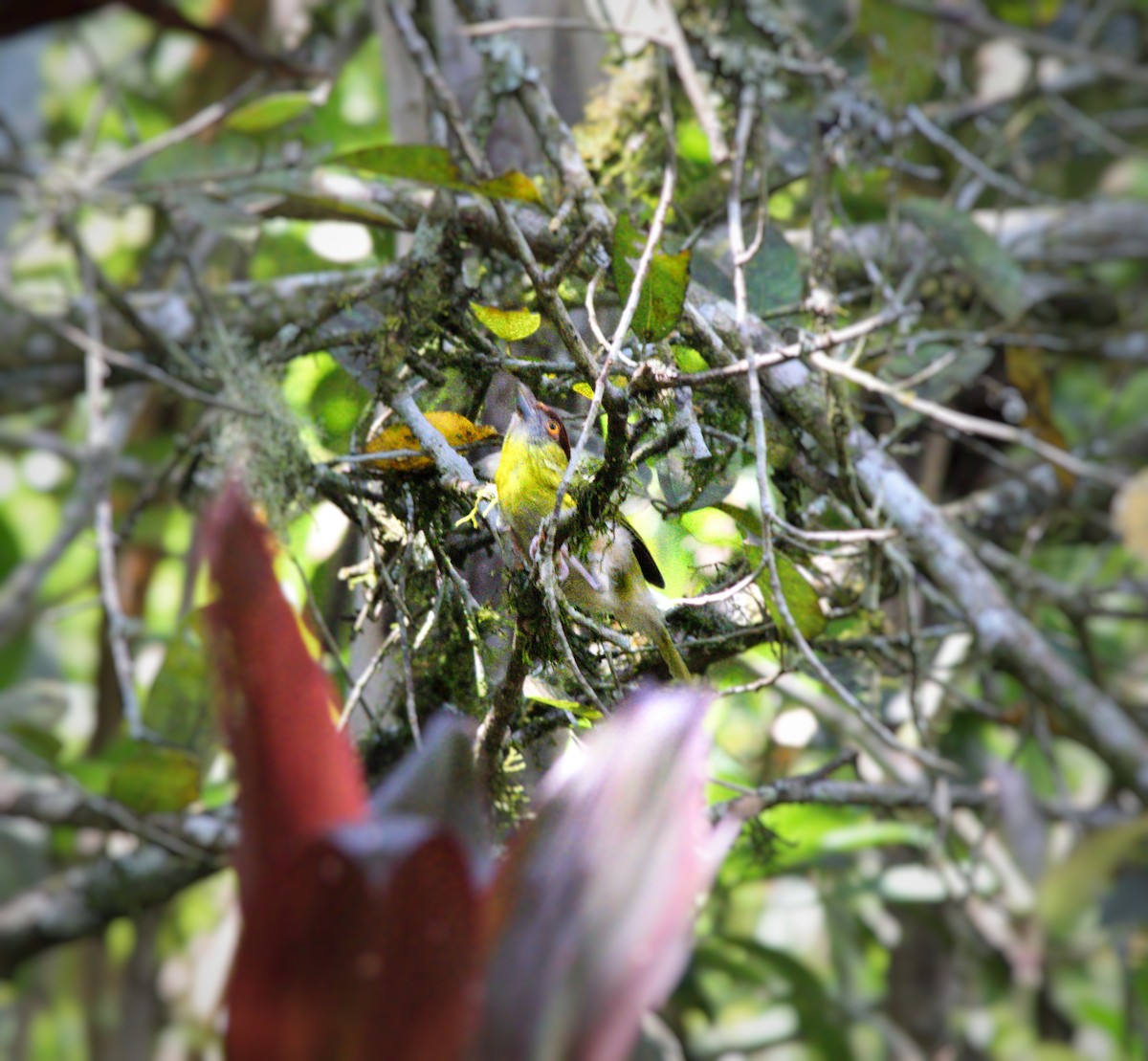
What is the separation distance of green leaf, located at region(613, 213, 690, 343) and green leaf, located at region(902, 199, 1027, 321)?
19.4 inches

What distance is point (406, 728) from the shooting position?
49 cm

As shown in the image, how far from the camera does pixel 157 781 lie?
0.91 m

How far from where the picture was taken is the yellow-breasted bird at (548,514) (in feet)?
1.35

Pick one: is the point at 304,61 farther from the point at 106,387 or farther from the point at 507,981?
the point at 507,981

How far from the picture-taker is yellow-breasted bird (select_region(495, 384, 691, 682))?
1.35 feet

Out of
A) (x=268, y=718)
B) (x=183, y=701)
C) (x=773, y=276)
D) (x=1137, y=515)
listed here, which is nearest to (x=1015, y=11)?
(x=1137, y=515)

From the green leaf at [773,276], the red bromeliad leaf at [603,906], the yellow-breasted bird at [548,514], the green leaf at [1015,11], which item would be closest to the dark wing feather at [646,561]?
the yellow-breasted bird at [548,514]

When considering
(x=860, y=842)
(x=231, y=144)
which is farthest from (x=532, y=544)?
(x=231, y=144)

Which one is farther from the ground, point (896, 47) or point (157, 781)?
point (896, 47)

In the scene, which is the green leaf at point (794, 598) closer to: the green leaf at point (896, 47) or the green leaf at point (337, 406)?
the green leaf at point (337, 406)

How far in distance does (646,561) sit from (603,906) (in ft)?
0.65

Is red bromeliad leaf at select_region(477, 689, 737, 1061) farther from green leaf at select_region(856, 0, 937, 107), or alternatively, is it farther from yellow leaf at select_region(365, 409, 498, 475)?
green leaf at select_region(856, 0, 937, 107)

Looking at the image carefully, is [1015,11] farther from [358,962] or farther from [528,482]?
[358,962]

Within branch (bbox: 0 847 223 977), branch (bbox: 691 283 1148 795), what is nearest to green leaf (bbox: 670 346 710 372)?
branch (bbox: 691 283 1148 795)
